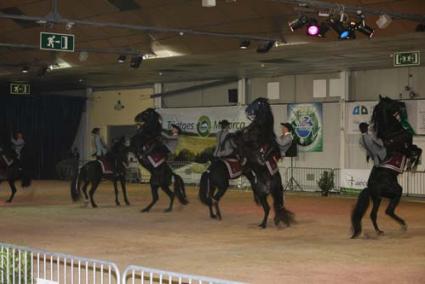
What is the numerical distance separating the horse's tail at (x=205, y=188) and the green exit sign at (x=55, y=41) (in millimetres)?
3724

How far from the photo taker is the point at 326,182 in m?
19.8

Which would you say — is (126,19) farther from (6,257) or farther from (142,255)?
(6,257)

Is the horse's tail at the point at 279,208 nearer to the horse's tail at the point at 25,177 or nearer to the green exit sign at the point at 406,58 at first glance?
the green exit sign at the point at 406,58

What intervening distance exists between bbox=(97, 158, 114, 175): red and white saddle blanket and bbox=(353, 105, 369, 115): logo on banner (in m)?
7.56

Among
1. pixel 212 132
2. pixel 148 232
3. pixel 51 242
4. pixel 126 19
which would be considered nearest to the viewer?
pixel 51 242

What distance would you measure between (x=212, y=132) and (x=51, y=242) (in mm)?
13178

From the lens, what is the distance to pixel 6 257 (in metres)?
5.83

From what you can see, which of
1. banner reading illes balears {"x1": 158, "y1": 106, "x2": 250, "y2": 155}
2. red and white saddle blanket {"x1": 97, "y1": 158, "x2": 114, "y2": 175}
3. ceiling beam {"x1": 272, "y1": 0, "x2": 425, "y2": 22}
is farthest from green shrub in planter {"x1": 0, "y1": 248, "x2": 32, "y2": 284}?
banner reading illes balears {"x1": 158, "y1": 106, "x2": 250, "y2": 155}

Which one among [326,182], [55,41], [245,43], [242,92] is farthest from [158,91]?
[55,41]

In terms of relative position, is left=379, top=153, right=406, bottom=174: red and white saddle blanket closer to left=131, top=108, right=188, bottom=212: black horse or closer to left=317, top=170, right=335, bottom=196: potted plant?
left=131, top=108, right=188, bottom=212: black horse

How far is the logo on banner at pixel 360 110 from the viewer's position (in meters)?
19.7

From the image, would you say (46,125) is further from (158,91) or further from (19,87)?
(158,91)

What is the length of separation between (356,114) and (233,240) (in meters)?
10.3

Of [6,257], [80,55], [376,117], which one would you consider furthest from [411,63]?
[6,257]
